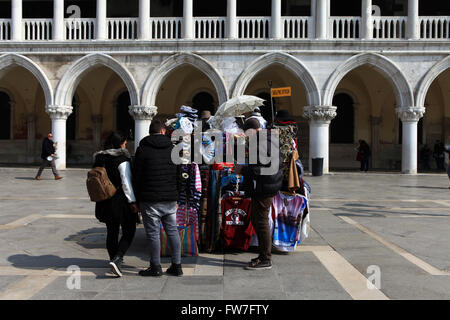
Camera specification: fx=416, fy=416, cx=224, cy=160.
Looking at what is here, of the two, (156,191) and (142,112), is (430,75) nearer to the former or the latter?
(142,112)

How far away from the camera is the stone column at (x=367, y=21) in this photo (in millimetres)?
17766

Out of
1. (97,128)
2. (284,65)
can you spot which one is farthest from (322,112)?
(97,128)

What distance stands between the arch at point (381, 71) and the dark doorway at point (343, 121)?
15.8ft

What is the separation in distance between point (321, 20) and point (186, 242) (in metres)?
15.0

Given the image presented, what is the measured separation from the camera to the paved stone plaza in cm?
400

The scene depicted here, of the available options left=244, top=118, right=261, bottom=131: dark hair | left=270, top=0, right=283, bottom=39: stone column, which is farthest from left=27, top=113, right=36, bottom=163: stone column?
left=244, top=118, right=261, bottom=131: dark hair

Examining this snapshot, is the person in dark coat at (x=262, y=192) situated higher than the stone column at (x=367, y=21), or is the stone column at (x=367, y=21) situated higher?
the stone column at (x=367, y=21)

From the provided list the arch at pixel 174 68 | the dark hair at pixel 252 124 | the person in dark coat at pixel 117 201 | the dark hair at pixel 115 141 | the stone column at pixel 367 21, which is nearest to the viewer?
the person in dark coat at pixel 117 201

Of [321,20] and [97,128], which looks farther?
[97,128]

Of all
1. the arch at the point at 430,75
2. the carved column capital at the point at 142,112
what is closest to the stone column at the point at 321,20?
the arch at the point at 430,75

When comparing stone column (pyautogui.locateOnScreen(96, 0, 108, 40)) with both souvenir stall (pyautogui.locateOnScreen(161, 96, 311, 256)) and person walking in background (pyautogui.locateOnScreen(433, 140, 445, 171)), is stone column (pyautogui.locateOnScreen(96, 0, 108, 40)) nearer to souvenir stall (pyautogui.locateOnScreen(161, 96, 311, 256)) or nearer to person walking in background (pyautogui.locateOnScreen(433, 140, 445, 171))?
souvenir stall (pyautogui.locateOnScreen(161, 96, 311, 256))

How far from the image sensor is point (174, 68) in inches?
717

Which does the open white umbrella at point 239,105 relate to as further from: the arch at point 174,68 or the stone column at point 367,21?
the stone column at point 367,21

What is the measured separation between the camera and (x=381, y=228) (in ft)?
23.0
